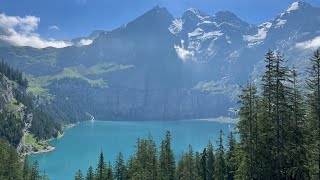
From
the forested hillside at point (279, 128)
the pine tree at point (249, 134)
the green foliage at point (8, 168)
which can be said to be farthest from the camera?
the green foliage at point (8, 168)

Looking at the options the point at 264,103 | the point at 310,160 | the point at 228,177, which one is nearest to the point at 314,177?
the point at 310,160

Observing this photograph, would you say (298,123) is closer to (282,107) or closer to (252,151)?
(282,107)

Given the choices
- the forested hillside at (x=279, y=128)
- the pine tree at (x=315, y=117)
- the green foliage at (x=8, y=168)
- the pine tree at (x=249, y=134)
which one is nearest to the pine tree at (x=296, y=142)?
the forested hillside at (x=279, y=128)

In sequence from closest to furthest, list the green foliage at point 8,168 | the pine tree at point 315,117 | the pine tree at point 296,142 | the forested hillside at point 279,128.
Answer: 1. the pine tree at point 315,117
2. the pine tree at point 296,142
3. the forested hillside at point 279,128
4. the green foliage at point 8,168

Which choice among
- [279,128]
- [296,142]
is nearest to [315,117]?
[296,142]

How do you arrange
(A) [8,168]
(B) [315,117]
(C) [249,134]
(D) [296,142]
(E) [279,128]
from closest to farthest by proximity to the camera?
(E) [279,128] < (D) [296,142] < (B) [315,117] < (C) [249,134] < (A) [8,168]

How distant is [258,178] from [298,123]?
7.95 meters

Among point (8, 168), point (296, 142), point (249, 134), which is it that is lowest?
point (8, 168)

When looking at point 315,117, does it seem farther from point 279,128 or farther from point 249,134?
point 249,134

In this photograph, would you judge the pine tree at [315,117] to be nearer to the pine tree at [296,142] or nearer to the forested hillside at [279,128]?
the forested hillside at [279,128]

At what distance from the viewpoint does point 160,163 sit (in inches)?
3553

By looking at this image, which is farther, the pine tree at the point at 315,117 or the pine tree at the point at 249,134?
the pine tree at the point at 249,134

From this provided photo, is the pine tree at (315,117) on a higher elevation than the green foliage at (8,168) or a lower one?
higher

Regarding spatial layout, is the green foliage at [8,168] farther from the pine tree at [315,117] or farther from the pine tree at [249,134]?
the pine tree at [315,117]
